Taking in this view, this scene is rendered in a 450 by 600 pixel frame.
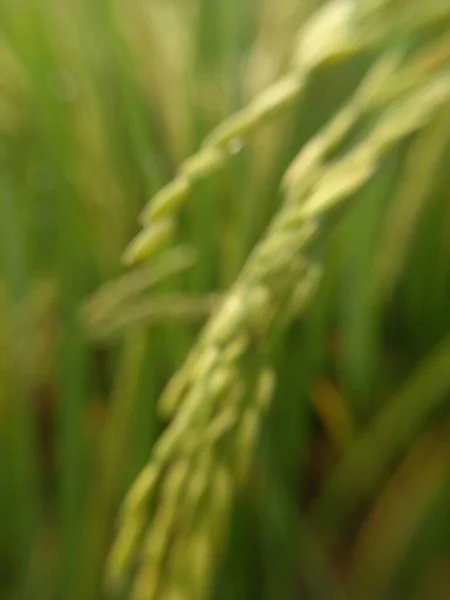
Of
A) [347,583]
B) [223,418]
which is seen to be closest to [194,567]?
[223,418]

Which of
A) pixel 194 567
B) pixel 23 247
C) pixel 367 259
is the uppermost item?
pixel 23 247

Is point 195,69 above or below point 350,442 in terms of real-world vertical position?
above

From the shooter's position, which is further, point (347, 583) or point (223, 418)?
point (347, 583)

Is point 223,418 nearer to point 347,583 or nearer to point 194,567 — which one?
point 194,567

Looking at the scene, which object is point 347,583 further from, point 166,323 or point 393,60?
point 393,60

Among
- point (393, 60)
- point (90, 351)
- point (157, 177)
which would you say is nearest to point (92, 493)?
point (90, 351)

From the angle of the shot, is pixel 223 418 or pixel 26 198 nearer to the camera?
pixel 223 418
